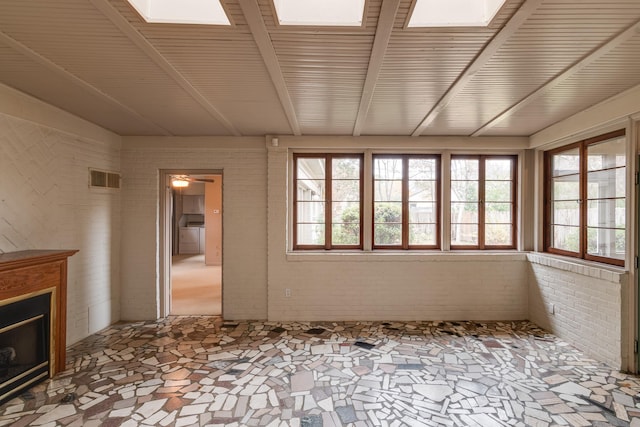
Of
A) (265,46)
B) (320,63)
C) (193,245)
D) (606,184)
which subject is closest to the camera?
(265,46)

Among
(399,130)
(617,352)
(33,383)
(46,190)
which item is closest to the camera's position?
(33,383)

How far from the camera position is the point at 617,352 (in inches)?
123

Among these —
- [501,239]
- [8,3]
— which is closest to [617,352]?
[501,239]

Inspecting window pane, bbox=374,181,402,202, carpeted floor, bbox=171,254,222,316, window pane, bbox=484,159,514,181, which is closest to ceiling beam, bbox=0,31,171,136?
carpeted floor, bbox=171,254,222,316

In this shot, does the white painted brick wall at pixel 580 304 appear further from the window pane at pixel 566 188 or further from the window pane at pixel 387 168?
the window pane at pixel 387 168

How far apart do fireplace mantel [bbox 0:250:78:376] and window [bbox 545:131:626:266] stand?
18.9 feet

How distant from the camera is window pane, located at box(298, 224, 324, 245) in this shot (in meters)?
4.76

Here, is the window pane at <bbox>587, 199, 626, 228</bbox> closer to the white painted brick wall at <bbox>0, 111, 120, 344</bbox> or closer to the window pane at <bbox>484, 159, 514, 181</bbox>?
the window pane at <bbox>484, 159, 514, 181</bbox>

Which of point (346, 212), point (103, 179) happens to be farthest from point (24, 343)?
point (346, 212)

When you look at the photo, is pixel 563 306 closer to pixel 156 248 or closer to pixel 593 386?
pixel 593 386

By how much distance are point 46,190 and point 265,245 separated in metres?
2.60

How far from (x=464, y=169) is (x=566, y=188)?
1287mm

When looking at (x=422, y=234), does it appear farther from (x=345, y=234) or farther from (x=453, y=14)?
(x=453, y=14)

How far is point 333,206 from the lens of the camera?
4.73 metres
